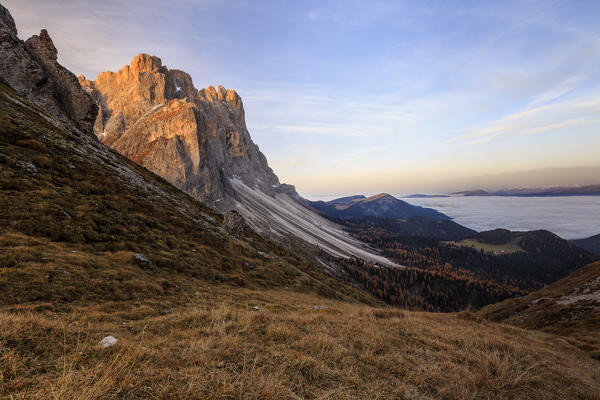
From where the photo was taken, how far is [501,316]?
28203mm

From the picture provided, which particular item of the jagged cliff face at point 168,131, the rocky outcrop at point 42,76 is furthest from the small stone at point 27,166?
the jagged cliff face at point 168,131

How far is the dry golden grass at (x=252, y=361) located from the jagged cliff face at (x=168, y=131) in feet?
306

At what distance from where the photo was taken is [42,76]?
1502 inches

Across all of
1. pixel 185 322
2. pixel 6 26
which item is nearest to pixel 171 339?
pixel 185 322

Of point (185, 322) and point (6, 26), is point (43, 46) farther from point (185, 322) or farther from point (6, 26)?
point (185, 322)

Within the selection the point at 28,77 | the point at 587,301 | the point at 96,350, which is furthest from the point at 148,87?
the point at 587,301

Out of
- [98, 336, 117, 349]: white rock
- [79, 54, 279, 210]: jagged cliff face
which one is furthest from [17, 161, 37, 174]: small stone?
[79, 54, 279, 210]: jagged cliff face

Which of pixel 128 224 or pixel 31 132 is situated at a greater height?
pixel 31 132

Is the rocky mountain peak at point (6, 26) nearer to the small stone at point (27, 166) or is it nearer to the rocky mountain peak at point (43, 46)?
the rocky mountain peak at point (43, 46)

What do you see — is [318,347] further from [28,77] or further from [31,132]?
[28,77]

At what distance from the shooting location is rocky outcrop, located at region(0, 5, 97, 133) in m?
35.7

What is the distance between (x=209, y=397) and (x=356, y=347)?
4.61 metres

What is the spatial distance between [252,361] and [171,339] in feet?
7.15

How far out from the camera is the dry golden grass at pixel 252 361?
331cm
